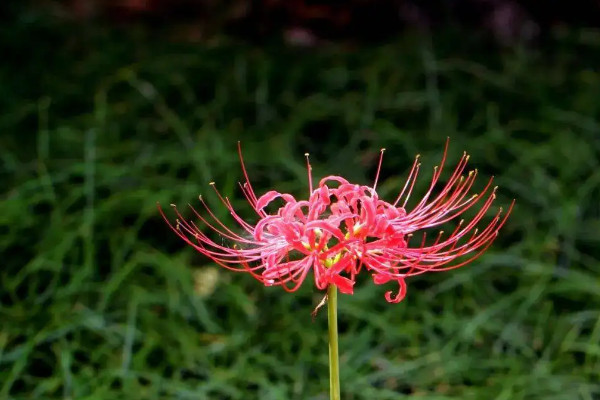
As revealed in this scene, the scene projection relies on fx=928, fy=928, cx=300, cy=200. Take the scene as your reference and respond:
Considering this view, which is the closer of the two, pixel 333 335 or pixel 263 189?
pixel 333 335

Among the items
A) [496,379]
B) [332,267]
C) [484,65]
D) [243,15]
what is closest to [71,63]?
[243,15]

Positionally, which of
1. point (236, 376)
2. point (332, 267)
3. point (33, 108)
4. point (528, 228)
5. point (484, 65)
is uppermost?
point (484, 65)

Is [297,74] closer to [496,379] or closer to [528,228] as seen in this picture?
[528,228]

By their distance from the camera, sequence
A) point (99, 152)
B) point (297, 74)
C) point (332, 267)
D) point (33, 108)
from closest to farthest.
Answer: point (332, 267) < point (99, 152) < point (33, 108) < point (297, 74)

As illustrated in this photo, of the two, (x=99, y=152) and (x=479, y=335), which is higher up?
(x=99, y=152)

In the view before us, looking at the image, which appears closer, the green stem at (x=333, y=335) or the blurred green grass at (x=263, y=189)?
the green stem at (x=333, y=335)

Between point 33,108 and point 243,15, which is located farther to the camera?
point 243,15

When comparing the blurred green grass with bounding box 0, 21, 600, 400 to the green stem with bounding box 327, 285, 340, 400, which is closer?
the green stem with bounding box 327, 285, 340, 400

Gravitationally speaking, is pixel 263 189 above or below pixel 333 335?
above
